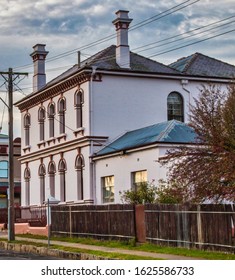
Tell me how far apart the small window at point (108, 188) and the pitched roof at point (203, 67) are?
235 inches

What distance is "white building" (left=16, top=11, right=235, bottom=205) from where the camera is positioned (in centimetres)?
3231

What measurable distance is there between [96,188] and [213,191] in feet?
50.6

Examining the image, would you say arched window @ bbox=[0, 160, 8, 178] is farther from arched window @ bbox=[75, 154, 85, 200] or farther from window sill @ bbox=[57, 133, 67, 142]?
arched window @ bbox=[75, 154, 85, 200]

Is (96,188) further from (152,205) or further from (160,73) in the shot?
(152,205)

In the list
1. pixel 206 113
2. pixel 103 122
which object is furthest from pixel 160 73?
pixel 206 113

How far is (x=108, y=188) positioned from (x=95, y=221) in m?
6.17

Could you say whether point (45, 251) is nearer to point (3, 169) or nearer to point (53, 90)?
point (53, 90)

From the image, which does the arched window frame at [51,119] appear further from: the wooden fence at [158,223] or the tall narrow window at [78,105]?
the wooden fence at [158,223]

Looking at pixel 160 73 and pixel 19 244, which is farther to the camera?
pixel 160 73

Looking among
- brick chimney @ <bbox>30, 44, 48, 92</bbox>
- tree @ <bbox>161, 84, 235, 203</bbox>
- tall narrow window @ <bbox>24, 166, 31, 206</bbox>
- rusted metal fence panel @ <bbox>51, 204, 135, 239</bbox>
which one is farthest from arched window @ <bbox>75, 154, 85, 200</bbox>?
tree @ <bbox>161, 84, 235, 203</bbox>

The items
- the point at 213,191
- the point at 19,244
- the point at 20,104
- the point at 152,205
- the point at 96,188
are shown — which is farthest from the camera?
the point at 20,104

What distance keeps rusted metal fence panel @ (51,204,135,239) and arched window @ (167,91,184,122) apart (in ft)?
25.5

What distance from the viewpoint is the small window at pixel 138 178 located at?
1120 inches

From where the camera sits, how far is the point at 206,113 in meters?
18.5
